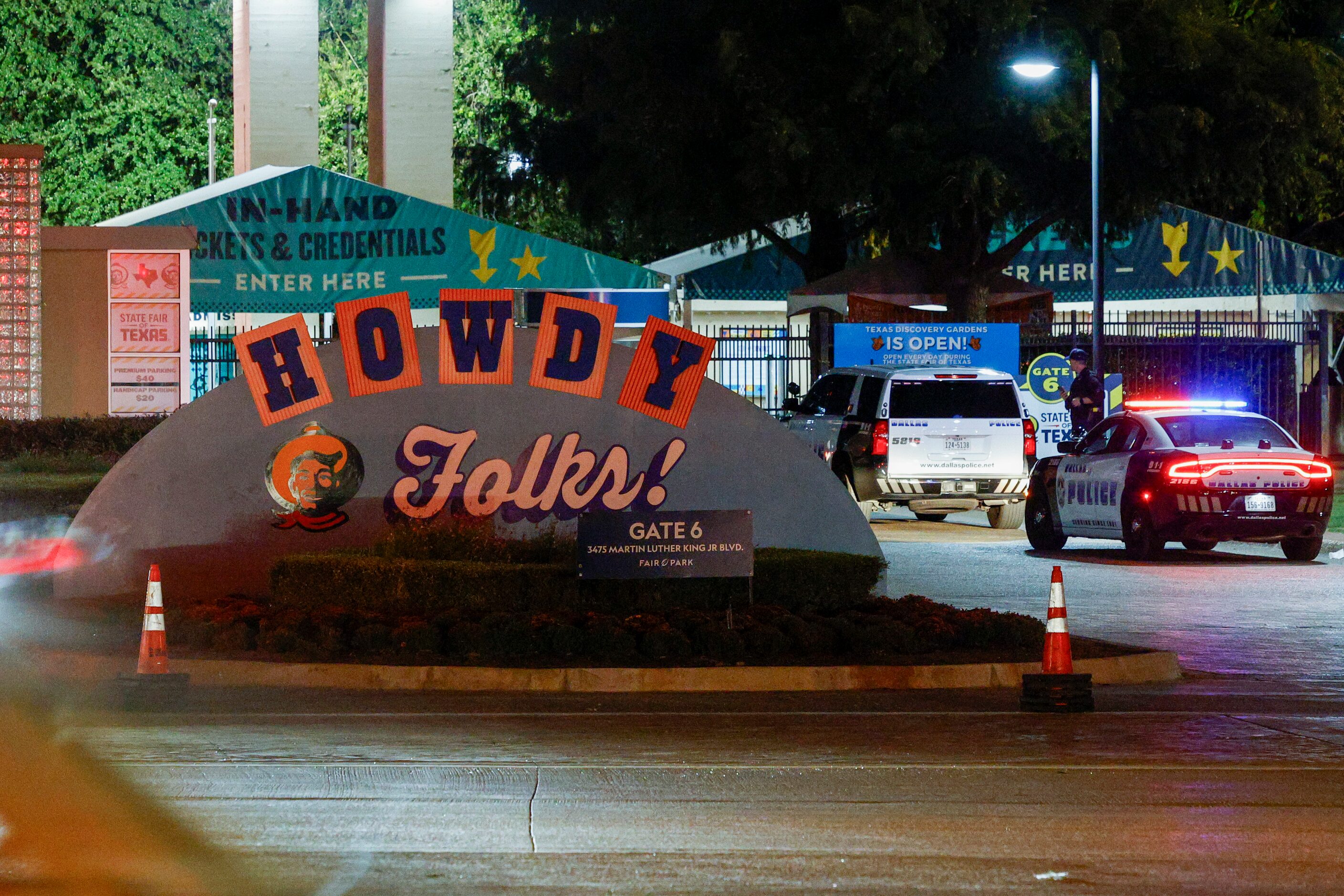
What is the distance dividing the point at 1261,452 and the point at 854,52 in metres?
13.1

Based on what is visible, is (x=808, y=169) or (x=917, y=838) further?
(x=808, y=169)

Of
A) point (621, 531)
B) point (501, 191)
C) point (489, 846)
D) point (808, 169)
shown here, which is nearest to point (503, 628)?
point (621, 531)

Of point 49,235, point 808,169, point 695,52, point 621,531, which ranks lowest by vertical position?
point 621,531

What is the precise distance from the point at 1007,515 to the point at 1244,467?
5402 mm

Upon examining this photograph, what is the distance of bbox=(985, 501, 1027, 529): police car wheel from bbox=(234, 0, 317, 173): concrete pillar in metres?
16.9

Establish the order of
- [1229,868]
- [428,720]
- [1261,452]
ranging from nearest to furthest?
[1229,868], [428,720], [1261,452]

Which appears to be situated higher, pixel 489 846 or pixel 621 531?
pixel 621 531

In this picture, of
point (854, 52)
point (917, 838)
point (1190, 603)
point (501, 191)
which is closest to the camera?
point (917, 838)

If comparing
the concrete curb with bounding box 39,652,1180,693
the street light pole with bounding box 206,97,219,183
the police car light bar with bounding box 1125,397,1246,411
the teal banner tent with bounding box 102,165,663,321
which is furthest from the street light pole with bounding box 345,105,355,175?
the concrete curb with bounding box 39,652,1180,693

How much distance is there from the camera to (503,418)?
52.1 ft

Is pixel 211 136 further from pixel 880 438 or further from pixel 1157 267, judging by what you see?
pixel 880 438

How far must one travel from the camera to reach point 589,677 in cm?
1159

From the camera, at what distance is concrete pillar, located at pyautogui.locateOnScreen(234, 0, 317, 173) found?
3516cm

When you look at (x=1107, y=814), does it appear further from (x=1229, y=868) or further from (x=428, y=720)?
(x=428, y=720)
